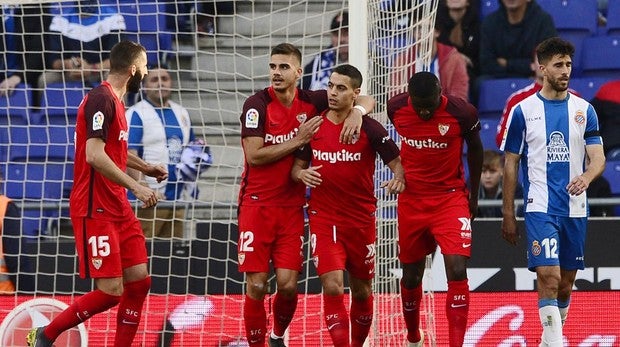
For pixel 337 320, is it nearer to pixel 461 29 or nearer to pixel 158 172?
pixel 158 172

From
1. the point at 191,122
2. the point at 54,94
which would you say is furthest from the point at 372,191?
the point at 54,94

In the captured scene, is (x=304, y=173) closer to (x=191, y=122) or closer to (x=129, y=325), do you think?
(x=129, y=325)

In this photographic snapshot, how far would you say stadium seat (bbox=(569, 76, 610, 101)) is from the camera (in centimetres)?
1304

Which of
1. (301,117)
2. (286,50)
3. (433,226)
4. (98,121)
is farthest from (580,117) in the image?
(98,121)

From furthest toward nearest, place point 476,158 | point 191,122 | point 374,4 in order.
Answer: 1. point 191,122
2. point 374,4
3. point 476,158

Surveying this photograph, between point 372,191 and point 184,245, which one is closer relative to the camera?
point 372,191

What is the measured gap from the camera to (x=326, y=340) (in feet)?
34.2

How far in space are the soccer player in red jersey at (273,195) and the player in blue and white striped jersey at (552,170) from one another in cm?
114

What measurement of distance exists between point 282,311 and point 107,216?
4.64 ft

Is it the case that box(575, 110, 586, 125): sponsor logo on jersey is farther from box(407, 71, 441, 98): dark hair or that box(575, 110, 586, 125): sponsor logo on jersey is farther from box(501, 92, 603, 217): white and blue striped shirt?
box(407, 71, 441, 98): dark hair

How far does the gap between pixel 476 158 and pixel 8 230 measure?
4.17m

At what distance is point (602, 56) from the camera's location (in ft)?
44.1

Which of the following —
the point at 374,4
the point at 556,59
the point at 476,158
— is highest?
the point at 374,4

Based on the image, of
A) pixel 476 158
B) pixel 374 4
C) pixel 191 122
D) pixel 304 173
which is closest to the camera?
pixel 304 173
